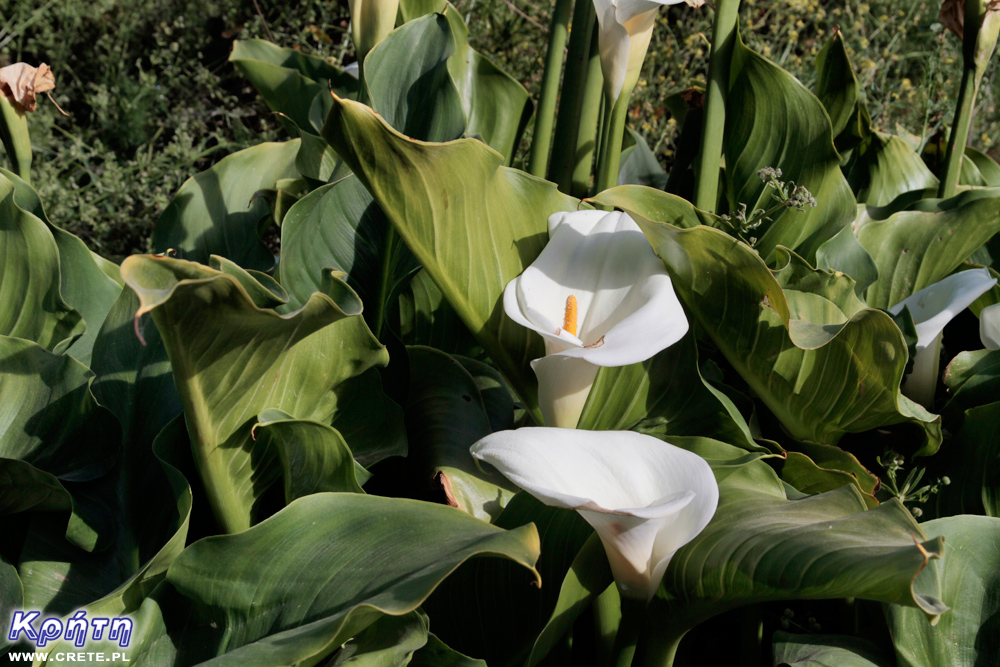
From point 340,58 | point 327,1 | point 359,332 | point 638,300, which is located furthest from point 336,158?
point 327,1

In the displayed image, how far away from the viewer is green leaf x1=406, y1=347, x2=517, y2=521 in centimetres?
92

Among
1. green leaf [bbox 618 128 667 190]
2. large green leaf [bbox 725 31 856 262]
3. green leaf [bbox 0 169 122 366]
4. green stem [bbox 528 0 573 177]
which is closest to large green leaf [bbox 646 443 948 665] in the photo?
large green leaf [bbox 725 31 856 262]

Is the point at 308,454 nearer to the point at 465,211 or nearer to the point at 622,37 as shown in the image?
the point at 465,211

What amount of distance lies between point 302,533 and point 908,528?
1.80 feet

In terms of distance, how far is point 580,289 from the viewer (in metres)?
0.93

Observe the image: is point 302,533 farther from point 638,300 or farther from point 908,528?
point 908,528

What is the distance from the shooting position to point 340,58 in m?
2.89

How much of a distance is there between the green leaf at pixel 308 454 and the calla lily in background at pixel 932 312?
0.77 m

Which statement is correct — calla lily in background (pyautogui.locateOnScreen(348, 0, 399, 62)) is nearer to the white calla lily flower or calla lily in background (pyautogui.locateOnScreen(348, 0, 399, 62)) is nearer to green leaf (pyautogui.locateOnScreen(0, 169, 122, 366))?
green leaf (pyautogui.locateOnScreen(0, 169, 122, 366))

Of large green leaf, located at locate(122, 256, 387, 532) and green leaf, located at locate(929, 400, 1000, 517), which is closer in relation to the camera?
large green leaf, located at locate(122, 256, 387, 532)

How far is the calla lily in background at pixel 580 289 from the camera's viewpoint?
0.85 meters

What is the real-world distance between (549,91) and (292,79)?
55 cm

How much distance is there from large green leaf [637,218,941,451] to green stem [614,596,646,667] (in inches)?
13.8

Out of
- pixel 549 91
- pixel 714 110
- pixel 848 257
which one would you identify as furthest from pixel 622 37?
pixel 848 257
